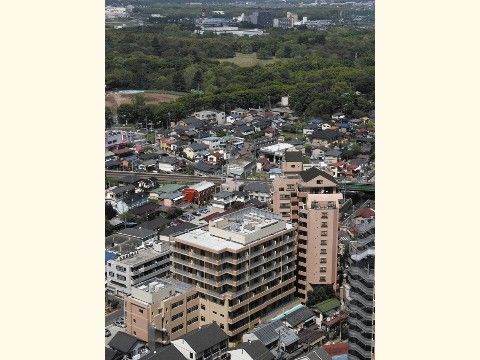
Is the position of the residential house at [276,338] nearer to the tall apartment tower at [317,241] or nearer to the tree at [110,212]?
the tall apartment tower at [317,241]

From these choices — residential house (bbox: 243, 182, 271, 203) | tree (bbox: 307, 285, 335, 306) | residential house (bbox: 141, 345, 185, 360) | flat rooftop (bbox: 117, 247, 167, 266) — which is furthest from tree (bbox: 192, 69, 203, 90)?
residential house (bbox: 141, 345, 185, 360)

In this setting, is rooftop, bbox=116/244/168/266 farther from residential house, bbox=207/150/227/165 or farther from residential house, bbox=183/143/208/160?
residential house, bbox=183/143/208/160

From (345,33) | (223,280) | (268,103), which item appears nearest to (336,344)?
(223,280)

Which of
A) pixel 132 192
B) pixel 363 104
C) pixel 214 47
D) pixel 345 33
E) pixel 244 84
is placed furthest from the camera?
pixel 214 47

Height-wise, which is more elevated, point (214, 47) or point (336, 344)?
point (214, 47)

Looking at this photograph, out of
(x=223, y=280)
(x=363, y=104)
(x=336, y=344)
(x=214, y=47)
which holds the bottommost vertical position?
(x=336, y=344)

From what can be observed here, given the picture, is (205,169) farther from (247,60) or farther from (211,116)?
(247,60)

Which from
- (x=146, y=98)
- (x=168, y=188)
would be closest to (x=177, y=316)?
(x=168, y=188)

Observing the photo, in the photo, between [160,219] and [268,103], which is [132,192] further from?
[268,103]
